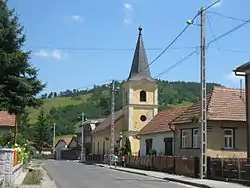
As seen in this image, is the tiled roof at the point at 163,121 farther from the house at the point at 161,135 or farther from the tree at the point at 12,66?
the tree at the point at 12,66

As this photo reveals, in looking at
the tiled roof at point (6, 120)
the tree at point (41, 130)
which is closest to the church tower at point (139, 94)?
the tiled roof at point (6, 120)

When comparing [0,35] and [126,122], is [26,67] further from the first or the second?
[126,122]

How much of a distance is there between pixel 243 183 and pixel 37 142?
97577mm

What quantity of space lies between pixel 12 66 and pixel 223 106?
61.3 ft

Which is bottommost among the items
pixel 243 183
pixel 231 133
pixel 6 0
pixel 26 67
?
pixel 243 183

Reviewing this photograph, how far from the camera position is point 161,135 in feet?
166

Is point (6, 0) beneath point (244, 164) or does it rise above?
above

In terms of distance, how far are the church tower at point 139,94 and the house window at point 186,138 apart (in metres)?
30.9

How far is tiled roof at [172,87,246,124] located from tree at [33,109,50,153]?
Result: 80827 mm

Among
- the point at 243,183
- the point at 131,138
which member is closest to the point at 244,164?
the point at 243,183

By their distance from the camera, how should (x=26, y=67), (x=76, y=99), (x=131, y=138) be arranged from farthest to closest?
(x=76, y=99) < (x=131, y=138) < (x=26, y=67)

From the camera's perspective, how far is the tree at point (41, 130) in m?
119

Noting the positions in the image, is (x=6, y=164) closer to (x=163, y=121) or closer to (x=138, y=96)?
(x=163, y=121)

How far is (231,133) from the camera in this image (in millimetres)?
38875
